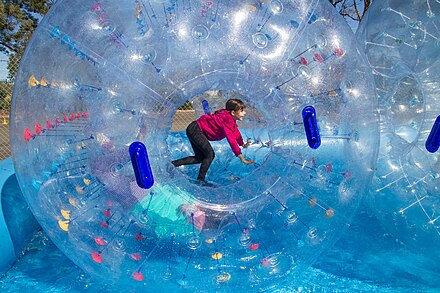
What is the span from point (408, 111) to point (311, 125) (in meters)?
1.12

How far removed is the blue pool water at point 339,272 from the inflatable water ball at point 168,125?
20.4 inches

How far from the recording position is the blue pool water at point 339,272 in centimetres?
291

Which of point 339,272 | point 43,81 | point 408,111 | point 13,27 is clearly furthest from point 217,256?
point 13,27

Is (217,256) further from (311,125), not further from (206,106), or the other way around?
(206,106)

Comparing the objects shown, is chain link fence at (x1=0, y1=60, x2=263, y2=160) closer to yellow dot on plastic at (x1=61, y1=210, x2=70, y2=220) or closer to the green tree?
yellow dot on plastic at (x1=61, y1=210, x2=70, y2=220)

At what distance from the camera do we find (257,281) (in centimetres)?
250

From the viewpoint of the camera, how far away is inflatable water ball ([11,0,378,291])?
225 cm

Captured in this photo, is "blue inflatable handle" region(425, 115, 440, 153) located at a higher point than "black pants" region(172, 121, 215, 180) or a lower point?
higher

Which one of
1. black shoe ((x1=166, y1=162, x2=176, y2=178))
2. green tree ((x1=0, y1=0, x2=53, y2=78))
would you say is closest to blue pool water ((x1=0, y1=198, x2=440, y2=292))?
black shoe ((x1=166, y1=162, x2=176, y2=178))

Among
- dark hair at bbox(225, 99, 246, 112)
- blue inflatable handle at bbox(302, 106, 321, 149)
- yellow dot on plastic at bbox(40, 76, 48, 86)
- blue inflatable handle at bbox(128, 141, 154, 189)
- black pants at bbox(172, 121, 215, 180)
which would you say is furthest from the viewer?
black pants at bbox(172, 121, 215, 180)

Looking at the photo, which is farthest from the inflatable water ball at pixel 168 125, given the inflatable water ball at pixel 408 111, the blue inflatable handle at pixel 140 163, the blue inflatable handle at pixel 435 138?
the inflatable water ball at pixel 408 111

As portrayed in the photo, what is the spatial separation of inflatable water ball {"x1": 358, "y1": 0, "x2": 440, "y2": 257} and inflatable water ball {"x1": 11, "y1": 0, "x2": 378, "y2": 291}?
1.61ft

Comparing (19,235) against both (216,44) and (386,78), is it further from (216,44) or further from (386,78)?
(386,78)

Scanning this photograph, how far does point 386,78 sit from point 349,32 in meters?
0.67
